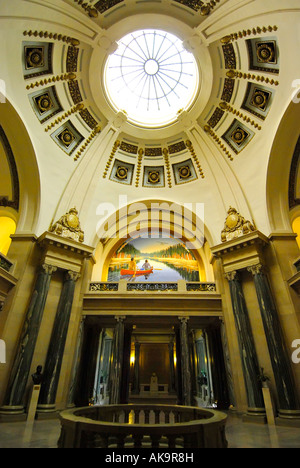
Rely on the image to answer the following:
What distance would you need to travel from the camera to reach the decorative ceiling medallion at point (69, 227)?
10.4 meters

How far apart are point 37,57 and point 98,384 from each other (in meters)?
16.6

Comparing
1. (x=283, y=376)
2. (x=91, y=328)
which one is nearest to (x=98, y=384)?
(x=91, y=328)

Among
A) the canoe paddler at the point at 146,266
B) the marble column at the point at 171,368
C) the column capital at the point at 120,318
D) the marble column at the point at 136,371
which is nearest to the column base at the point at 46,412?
the column capital at the point at 120,318

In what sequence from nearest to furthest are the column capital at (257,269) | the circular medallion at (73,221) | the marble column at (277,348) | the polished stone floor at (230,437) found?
the polished stone floor at (230,437)
the marble column at (277,348)
the column capital at (257,269)
the circular medallion at (73,221)

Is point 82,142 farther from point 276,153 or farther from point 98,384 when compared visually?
point 98,384

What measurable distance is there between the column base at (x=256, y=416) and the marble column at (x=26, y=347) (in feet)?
22.8

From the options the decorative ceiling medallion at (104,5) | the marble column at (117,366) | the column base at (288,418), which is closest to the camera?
the column base at (288,418)

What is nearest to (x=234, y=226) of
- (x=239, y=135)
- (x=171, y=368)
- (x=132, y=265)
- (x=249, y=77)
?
(x=239, y=135)

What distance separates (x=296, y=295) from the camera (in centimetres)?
859

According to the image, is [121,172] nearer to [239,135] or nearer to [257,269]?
[239,135]

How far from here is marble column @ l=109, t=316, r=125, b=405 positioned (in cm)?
884

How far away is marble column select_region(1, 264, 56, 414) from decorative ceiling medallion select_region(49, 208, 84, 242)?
1.67 m

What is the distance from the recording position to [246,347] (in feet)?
27.8

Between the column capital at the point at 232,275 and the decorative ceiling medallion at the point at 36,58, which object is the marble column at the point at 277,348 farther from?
the decorative ceiling medallion at the point at 36,58
